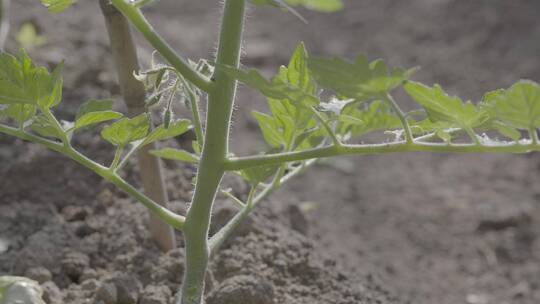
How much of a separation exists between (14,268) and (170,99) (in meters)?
0.63

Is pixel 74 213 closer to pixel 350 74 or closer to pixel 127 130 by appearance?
pixel 127 130

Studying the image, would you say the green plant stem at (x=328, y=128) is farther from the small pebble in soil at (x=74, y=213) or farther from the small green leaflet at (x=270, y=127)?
the small pebble in soil at (x=74, y=213)

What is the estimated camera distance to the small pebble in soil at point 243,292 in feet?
4.98

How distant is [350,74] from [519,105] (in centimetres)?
23

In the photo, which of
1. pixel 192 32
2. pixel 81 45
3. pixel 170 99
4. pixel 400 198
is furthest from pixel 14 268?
pixel 192 32

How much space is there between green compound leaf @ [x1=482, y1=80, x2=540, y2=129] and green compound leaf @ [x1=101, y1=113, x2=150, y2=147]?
529 millimetres

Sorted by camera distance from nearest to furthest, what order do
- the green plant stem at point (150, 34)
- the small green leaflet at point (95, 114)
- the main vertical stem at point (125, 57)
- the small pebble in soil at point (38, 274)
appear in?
the green plant stem at point (150, 34)
the small green leaflet at point (95, 114)
the main vertical stem at point (125, 57)
the small pebble in soil at point (38, 274)

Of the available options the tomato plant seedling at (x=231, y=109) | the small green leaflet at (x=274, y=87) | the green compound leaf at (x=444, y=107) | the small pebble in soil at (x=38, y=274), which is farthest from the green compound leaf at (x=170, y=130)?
the small pebble in soil at (x=38, y=274)

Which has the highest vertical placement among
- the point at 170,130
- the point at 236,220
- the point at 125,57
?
the point at 125,57

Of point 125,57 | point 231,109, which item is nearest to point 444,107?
point 231,109

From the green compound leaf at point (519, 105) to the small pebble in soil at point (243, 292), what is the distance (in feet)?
2.16

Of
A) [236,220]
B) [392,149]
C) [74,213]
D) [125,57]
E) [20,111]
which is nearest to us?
[392,149]

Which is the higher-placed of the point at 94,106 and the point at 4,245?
the point at 94,106

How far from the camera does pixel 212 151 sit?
1.23 metres
